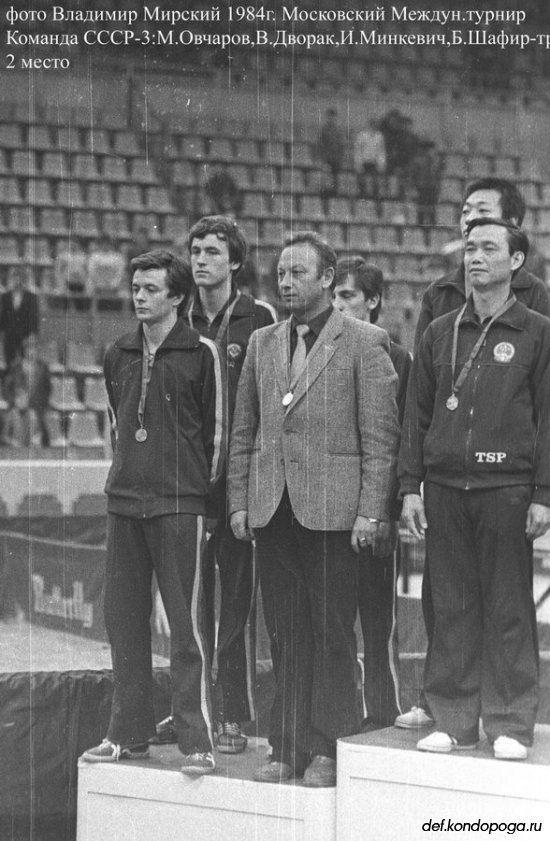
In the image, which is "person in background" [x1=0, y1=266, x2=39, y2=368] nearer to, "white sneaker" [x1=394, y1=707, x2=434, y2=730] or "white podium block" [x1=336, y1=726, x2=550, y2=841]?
"white sneaker" [x1=394, y1=707, x2=434, y2=730]

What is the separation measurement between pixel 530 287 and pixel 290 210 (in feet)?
14.3

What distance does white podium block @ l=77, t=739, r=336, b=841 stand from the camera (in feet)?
8.73

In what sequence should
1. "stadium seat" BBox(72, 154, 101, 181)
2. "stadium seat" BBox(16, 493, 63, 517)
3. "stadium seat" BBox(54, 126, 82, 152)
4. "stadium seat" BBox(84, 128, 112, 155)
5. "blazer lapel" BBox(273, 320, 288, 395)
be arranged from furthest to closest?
1. "stadium seat" BBox(72, 154, 101, 181)
2. "stadium seat" BBox(54, 126, 82, 152)
3. "stadium seat" BBox(84, 128, 112, 155)
4. "stadium seat" BBox(16, 493, 63, 517)
5. "blazer lapel" BBox(273, 320, 288, 395)

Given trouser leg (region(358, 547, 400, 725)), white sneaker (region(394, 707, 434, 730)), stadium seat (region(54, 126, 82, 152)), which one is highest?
stadium seat (region(54, 126, 82, 152))

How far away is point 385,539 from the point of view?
277 cm

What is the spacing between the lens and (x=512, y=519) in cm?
257

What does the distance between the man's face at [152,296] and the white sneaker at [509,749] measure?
1206 mm

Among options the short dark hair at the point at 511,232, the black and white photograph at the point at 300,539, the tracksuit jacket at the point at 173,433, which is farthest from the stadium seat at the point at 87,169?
the short dark hair at the point at 511,232

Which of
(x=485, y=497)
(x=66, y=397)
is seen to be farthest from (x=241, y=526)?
(x=66, y=397)

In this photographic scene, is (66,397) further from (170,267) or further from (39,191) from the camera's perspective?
(170,267)

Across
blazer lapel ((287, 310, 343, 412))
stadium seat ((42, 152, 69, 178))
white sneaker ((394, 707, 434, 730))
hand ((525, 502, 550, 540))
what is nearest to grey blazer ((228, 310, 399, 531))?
blazer lapel ((287, 310, 343, 412))

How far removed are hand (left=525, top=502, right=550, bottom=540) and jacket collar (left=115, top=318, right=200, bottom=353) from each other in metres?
→ 0.86

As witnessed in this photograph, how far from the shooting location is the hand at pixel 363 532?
2691 millimetres

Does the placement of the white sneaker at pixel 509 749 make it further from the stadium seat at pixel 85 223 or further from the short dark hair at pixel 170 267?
the stadium seat at pixel 85 223
